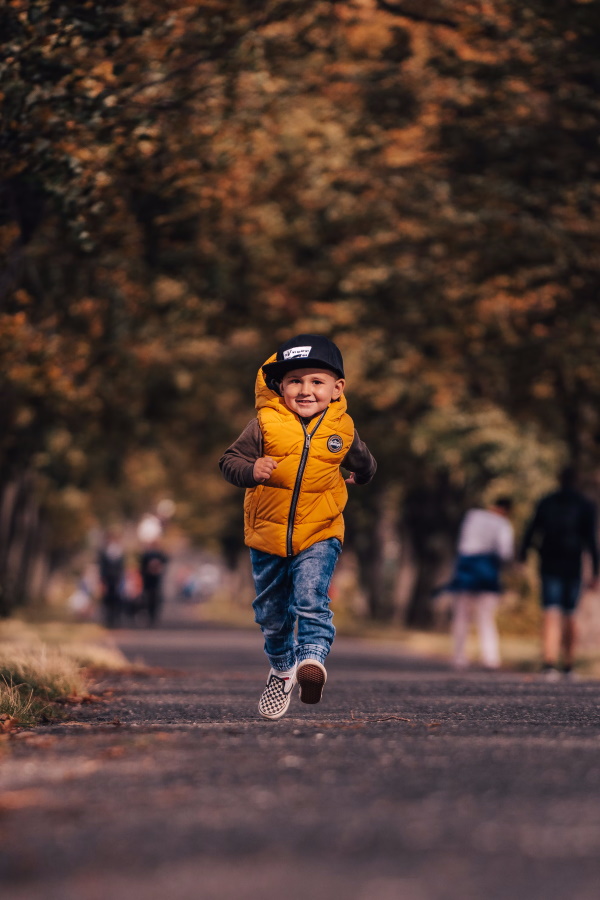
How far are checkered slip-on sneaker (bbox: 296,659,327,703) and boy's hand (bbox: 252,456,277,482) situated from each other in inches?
34.0

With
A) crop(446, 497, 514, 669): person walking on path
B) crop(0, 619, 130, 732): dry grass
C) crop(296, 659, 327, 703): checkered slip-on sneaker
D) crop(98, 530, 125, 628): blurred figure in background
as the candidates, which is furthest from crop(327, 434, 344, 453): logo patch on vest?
crop(98, 530, 125, 628): blurred figure in background

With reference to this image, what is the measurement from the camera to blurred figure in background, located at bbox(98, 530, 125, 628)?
32344 mm

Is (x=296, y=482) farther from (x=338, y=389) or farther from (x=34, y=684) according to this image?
(x=34, y=684)

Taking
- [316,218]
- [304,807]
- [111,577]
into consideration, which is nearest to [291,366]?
[304,807]

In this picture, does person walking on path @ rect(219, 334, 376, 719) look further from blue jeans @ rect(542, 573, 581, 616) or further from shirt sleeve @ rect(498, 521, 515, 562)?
shirt sleeve @ rect(498, 521, 515, 562)

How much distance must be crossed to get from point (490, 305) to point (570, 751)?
15.4m

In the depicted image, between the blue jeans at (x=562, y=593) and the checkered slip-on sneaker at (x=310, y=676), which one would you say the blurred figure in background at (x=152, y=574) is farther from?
the checkered slip-on sneaker at (x=310, y=676)

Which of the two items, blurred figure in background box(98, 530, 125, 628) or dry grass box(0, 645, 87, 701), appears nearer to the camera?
dry grass box(0, 645, 87, 701)

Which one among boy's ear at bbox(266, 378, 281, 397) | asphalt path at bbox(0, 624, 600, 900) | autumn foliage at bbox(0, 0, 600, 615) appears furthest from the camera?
autumn foliage at bbox(0, 0, 600, 615)

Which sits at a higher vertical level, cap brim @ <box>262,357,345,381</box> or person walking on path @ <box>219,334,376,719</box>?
cap brim @ <box>262,357,345,381</box>

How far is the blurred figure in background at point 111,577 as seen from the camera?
32.3 m

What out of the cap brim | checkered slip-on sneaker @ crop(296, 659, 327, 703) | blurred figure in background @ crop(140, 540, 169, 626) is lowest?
blurred figure in background @ crop(140, 540, 169, 626)

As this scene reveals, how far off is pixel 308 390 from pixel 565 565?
24.5ft

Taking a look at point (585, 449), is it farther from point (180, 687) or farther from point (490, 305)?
point (180, 687)
